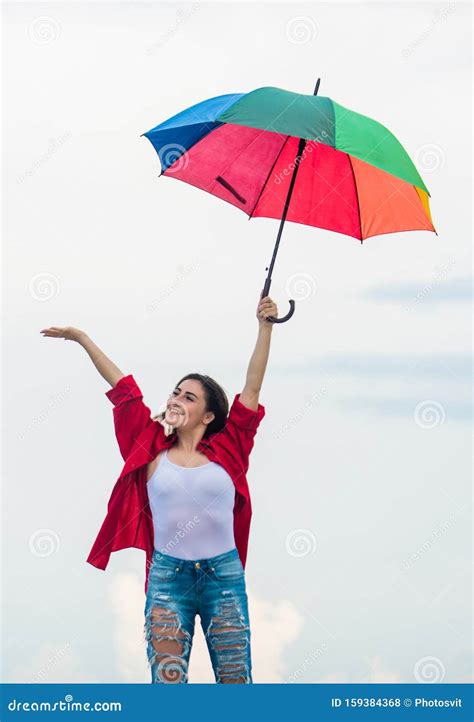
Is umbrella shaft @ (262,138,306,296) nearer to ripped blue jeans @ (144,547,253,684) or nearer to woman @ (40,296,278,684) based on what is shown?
woman @ (40,296,278,684)

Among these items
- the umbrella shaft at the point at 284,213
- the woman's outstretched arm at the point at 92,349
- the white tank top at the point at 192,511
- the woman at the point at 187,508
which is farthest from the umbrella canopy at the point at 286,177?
the white tank top at the point at 192,511

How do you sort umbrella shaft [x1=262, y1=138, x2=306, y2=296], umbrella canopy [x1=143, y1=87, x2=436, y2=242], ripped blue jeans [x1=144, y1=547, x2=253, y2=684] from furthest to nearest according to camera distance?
umbrella canopy [x1=143, y1=87, x2=436, y2=242], umbrella shaft [x1=262, y1=138, x2=306, y2=296], ripped blue jeans [x1=144, y1=547, x2=253, y2=684]

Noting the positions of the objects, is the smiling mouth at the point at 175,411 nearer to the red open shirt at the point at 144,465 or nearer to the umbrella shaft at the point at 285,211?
the red open shirt at the point at 144,465

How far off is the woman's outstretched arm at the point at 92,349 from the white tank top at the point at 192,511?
71 centimetres

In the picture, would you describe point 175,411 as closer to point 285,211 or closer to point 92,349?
point 92,349

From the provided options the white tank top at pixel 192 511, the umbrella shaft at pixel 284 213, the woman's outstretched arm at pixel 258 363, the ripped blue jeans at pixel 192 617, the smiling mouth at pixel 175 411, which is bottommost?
the ripped blue jeans at pixel 192 617

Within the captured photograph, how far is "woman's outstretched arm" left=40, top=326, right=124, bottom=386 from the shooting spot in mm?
7008

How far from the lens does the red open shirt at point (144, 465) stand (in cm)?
699

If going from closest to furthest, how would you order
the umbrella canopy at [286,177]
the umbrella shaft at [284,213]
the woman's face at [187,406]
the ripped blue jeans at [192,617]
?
1. the ripped blue jeans at [192,617]
2. the woman's face at [187,406]
3. the umbrella shaft at [284,213]
4. the umbrella canopy at [286,177]

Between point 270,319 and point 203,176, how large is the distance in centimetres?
120

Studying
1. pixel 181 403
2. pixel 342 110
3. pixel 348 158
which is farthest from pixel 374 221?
pixel 181 403

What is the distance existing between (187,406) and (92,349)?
746 mm

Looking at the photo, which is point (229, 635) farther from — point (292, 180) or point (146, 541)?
point (292, 180)

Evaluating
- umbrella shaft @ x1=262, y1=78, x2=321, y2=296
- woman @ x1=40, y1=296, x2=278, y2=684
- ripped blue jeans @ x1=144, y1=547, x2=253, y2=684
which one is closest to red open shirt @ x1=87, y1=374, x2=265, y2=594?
woman @ x1=40, y1=296, x2=278, y2=684
